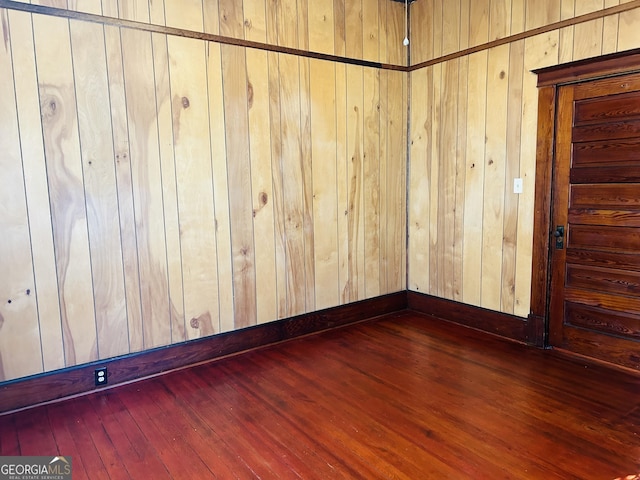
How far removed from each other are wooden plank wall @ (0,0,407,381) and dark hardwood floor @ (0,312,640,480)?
479 mm

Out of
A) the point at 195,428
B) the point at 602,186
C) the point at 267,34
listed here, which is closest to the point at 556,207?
the point at 602,186

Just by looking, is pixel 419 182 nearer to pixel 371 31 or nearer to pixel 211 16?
pixel 371 31

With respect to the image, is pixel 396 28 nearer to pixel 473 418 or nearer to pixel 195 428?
pixel 473 418

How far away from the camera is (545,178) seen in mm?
3375

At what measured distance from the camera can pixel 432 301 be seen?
4.37m

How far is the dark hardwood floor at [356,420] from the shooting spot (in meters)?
2.12

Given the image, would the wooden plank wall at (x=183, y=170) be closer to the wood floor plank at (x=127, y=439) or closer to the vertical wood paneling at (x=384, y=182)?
the vertical wood paneling at (x=384, y=182)

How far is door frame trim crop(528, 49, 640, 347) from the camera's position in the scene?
3.12 metres

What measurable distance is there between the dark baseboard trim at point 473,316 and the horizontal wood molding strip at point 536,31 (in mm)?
2227

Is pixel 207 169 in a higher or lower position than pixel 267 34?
lower

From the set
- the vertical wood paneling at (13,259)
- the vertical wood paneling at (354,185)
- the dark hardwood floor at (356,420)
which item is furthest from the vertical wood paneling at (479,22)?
the vertical wood paneling at (13,259)

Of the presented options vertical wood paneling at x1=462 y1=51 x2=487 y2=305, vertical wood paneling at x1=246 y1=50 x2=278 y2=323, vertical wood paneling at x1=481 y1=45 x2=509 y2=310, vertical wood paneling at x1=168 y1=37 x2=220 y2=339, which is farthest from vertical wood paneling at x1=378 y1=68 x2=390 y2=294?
vertical wood paneling at x1=168 y1=37 x2=220 y2=339

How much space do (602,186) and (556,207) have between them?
34 centimetres

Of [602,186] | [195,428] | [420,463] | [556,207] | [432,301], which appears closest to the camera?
[420,463]
